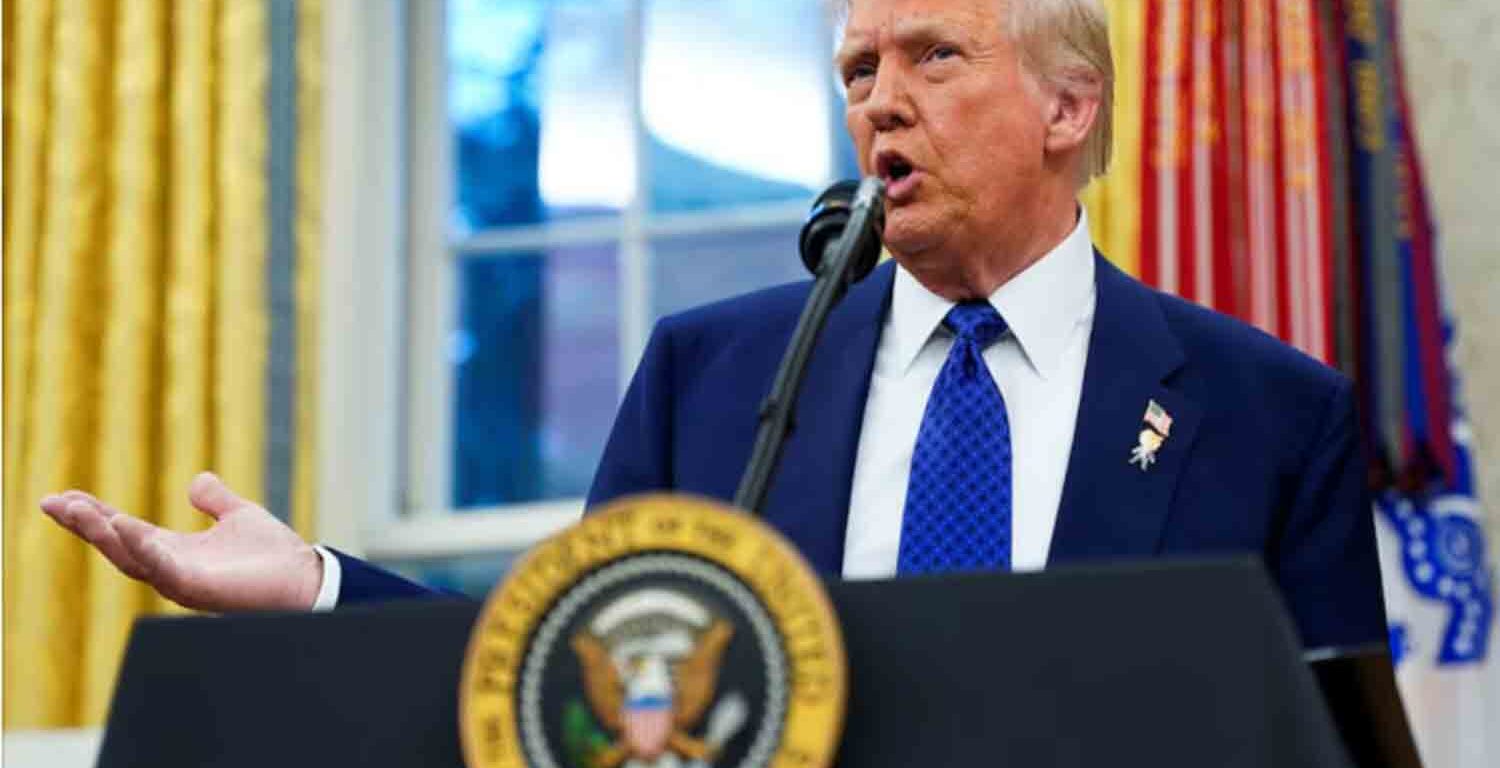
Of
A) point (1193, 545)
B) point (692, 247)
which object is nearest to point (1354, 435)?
point (1193, 545)

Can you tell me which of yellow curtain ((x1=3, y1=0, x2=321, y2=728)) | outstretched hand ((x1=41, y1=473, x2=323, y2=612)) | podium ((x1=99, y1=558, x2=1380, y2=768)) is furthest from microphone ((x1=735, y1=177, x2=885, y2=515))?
yellow curtain ((x1=3, y1=0, x2=321, y2=728))

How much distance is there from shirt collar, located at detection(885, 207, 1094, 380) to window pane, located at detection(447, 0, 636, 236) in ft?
6.50

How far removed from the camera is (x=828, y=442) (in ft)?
6.07

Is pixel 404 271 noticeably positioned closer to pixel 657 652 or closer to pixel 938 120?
pixel 938 120

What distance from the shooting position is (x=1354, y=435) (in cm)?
186

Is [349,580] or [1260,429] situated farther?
[1260,429]

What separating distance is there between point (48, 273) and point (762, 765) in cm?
297

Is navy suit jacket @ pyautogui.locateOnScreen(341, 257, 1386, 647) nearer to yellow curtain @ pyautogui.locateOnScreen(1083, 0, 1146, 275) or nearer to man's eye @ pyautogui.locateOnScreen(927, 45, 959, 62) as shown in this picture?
man's eye @ pyautogui.locateOnScreen(927, 45, 959, 62)

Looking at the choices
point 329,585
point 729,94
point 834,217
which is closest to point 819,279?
point 834,217

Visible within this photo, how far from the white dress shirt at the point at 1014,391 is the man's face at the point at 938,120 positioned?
5 cm

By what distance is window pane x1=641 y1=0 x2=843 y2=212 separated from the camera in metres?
3.89

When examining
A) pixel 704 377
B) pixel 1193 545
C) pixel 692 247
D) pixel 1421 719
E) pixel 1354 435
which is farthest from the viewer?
pixel 692 247

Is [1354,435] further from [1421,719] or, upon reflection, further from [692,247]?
[692,247]

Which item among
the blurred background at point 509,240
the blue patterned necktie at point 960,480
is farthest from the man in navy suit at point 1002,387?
the blurred background at point 509,240
